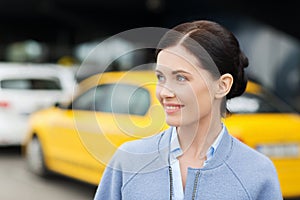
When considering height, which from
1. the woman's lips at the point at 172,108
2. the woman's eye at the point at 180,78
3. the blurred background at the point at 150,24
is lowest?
the blurred background at the point at 150,24

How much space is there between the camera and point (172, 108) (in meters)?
1.44

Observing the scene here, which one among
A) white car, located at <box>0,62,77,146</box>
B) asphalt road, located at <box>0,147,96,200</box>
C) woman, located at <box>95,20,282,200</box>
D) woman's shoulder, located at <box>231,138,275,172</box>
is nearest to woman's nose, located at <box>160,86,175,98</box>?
woman, located at <box>95,20,282,200</box>

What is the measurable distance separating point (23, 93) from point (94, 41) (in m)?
27.5

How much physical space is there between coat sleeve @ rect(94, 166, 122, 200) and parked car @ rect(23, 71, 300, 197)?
9 cm

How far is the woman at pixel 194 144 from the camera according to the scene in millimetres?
1439

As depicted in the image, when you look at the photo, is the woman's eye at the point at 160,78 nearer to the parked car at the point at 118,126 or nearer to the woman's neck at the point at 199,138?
the parked car at the point at 118,126

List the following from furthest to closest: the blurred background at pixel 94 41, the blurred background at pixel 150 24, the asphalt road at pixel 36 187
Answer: the blurred background at pixel 150 24, the blurred background at pixel 94 41, the asphalt road at pixel 36 187

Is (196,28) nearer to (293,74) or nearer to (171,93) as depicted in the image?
(171,93)

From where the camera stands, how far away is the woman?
4.72 ft

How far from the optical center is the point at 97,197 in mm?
1622

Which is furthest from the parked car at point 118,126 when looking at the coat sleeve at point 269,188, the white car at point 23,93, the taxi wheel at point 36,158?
the white car at point 23,93

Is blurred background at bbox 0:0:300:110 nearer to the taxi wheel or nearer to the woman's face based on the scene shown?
the woman's face

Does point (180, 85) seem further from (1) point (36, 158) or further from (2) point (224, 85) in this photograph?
(1) point (36, 158)

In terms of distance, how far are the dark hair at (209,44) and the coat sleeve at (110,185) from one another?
361 mm
